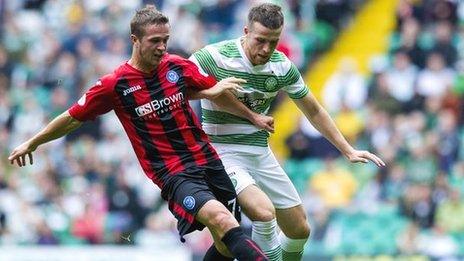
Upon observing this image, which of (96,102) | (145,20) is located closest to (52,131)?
(96,102)

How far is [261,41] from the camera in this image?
8898 mm

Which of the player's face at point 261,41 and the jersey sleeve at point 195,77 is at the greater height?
the player's face at point 261,41

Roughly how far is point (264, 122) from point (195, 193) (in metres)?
0.83

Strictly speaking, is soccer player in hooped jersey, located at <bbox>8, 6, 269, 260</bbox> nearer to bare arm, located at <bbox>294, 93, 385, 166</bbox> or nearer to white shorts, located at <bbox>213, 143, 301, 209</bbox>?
white shorts, located at <bbox>213, 143, 301, 209</bbox>

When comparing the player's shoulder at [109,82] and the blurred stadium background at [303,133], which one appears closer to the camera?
the player's shoulder at [109,82]

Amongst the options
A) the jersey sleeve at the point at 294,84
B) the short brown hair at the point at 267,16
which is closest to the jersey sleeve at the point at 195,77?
the short brown hair at the point at 267,16

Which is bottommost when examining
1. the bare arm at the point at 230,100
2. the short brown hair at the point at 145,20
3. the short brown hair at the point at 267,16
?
the bare arm at the point at 230,100

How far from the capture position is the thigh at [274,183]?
9.50 meters

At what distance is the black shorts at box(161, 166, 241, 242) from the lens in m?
8.40

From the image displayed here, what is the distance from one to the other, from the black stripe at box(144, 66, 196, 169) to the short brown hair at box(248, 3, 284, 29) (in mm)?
784

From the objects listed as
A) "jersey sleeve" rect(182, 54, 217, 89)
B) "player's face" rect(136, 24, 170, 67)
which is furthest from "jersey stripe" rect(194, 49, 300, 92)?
"player's face" rect(136, 24, 170, 67)

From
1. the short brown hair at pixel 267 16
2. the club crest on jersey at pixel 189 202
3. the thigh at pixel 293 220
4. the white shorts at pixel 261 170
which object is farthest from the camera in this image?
the thigh at pixel 293 220

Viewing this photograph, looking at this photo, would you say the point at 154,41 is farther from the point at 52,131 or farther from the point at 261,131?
the point at 261,131

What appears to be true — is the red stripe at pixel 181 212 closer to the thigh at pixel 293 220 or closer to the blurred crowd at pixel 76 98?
the thigh at pixel 293 220
